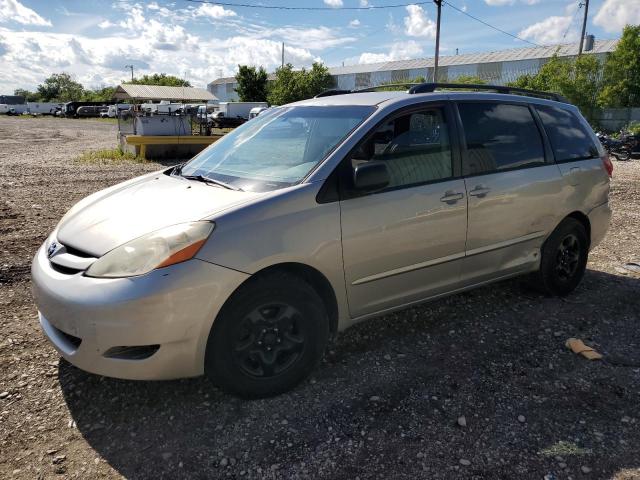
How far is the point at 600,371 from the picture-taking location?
3293 mm

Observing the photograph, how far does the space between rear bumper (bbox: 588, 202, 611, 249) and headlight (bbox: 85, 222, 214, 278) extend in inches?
142

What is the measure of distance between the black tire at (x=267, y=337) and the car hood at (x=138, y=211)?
0.50 m

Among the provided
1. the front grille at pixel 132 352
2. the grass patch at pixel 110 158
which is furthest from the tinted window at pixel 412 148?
the grass patch at pixel 110 158

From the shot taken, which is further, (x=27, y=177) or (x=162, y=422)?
(x=27, y=177)

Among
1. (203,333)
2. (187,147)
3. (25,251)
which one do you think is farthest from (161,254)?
(187,147)

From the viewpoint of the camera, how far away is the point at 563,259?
446 cm

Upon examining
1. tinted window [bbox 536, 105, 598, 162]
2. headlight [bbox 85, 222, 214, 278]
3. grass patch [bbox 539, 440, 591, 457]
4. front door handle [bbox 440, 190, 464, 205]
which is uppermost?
tinted window [bbox 536, 105, 598, 162]

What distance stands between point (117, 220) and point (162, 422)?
3.75ft

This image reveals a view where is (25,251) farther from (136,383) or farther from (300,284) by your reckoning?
(300,284)

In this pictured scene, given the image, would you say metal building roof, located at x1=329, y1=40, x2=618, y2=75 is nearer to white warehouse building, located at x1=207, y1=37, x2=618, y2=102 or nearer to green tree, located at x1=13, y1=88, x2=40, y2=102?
white warehouse building, located at x1=207, y1=37, x2=618, y2=102

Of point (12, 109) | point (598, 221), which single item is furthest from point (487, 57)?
point (12, 109)

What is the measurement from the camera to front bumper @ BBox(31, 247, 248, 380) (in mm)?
2443

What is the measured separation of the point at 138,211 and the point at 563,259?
356 centimetres

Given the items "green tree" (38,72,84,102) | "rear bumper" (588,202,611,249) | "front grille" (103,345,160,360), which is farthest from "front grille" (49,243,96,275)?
"green tree" (38,72,84,102)
